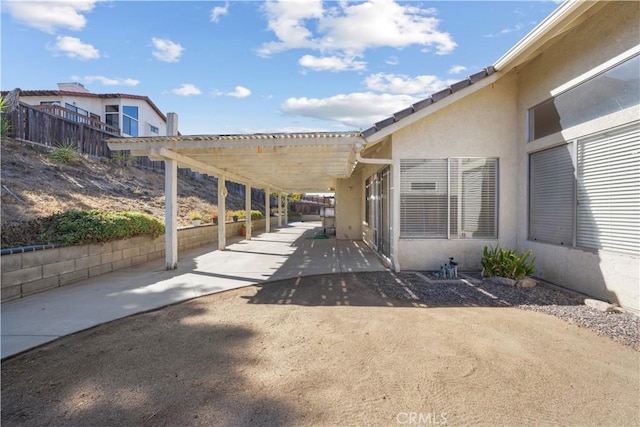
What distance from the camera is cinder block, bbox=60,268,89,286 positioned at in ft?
19.5

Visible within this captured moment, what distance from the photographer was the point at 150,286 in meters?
5.98

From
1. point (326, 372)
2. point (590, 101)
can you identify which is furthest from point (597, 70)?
point (326, 372)

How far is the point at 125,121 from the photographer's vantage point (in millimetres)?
19953

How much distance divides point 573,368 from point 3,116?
14119 millimetres

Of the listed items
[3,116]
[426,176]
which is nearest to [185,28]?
[3,116]

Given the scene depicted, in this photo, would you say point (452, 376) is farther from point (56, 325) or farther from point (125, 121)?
point (125, 121)

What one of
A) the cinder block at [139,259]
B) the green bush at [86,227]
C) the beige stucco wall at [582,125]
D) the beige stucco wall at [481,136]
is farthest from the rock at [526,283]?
the cinder block at [139,259]

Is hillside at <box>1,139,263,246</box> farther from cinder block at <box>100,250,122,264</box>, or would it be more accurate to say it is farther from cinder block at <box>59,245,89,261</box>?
cinder block at <box>100,250,122,264</box>

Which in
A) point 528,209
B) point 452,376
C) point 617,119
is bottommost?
point 452,376

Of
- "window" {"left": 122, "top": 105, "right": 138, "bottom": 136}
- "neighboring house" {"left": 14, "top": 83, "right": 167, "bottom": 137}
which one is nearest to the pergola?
"neighboring house" {"left": 14, "top": 83, "right": 167, "bottom": 137}

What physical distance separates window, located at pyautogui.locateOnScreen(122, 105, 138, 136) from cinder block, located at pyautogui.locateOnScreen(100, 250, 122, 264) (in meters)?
15.6

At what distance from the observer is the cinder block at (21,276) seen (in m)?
4.95

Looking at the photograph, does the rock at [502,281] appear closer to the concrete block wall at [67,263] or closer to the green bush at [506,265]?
the green bush at [506,265]

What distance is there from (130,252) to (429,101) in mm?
7942
